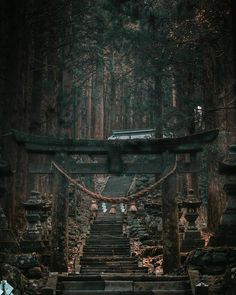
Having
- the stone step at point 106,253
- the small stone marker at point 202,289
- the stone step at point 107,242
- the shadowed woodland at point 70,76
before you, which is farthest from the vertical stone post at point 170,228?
the stone step at point 107,242

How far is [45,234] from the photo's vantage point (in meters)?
15.4

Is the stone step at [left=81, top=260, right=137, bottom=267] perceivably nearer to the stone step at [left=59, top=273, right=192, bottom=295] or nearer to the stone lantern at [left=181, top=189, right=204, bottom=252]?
the stone lantern at [left=181, top=189, right=204, bottom=252]

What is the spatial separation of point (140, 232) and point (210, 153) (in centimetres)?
610

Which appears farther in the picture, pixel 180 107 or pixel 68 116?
pixel 180 107

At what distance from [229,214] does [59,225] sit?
4.50 metres

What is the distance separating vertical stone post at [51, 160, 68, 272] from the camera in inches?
459

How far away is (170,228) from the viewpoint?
11734mm

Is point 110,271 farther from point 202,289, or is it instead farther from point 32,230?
point 202,289

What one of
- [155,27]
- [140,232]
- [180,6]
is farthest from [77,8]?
[140,232]

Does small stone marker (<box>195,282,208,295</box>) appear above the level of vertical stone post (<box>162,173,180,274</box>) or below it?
below

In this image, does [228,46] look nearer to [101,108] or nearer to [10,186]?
[10,186]

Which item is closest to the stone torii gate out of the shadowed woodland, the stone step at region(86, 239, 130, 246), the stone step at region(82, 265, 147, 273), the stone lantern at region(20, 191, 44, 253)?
the shadowed woodland

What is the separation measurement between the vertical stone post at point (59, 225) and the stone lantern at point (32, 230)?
4.41 feet

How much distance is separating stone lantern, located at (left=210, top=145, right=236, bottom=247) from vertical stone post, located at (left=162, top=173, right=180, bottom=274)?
1.00 meters
